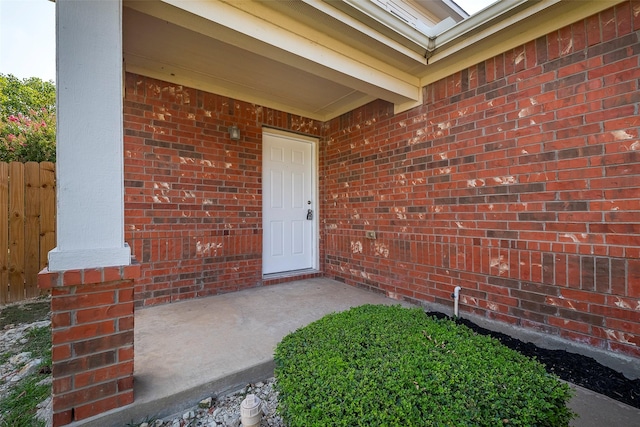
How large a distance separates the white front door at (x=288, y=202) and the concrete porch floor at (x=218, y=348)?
783 millimetres

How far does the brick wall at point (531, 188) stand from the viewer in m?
1.96

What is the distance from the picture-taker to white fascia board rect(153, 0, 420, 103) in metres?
1.98

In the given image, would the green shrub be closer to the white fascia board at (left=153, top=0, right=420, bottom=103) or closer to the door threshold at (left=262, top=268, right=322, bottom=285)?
the white fascia board at (left=153, top=0, right=420, bottom=103)

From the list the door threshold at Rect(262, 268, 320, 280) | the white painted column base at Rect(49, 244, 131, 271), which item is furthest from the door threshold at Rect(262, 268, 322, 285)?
the white painted column base at Rect(49, 244, 131, 271)

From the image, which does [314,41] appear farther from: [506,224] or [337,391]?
[337,391]

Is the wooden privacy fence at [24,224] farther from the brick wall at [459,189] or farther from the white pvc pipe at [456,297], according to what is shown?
the white pvc pipe at [456,297]

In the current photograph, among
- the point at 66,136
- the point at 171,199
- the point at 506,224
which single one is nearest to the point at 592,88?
the point at 506,224

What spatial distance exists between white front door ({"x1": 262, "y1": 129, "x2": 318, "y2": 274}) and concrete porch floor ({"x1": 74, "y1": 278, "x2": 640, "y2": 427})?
0.78 metres

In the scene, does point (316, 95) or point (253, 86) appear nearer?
point (253, 86)

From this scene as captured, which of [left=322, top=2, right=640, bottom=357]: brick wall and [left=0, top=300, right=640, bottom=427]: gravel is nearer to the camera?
[left=0, top=300, right=640, bottom=427]: gravel

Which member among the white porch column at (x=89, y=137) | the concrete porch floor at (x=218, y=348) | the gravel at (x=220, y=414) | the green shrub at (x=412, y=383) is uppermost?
the white porch column at (x=89, y=137)

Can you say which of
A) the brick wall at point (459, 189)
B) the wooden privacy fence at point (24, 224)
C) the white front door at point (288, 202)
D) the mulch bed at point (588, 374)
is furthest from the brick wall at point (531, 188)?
the wooden privacy fence at point (24, 224)

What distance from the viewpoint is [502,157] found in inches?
99.7

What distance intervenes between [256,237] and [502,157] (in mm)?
3035
